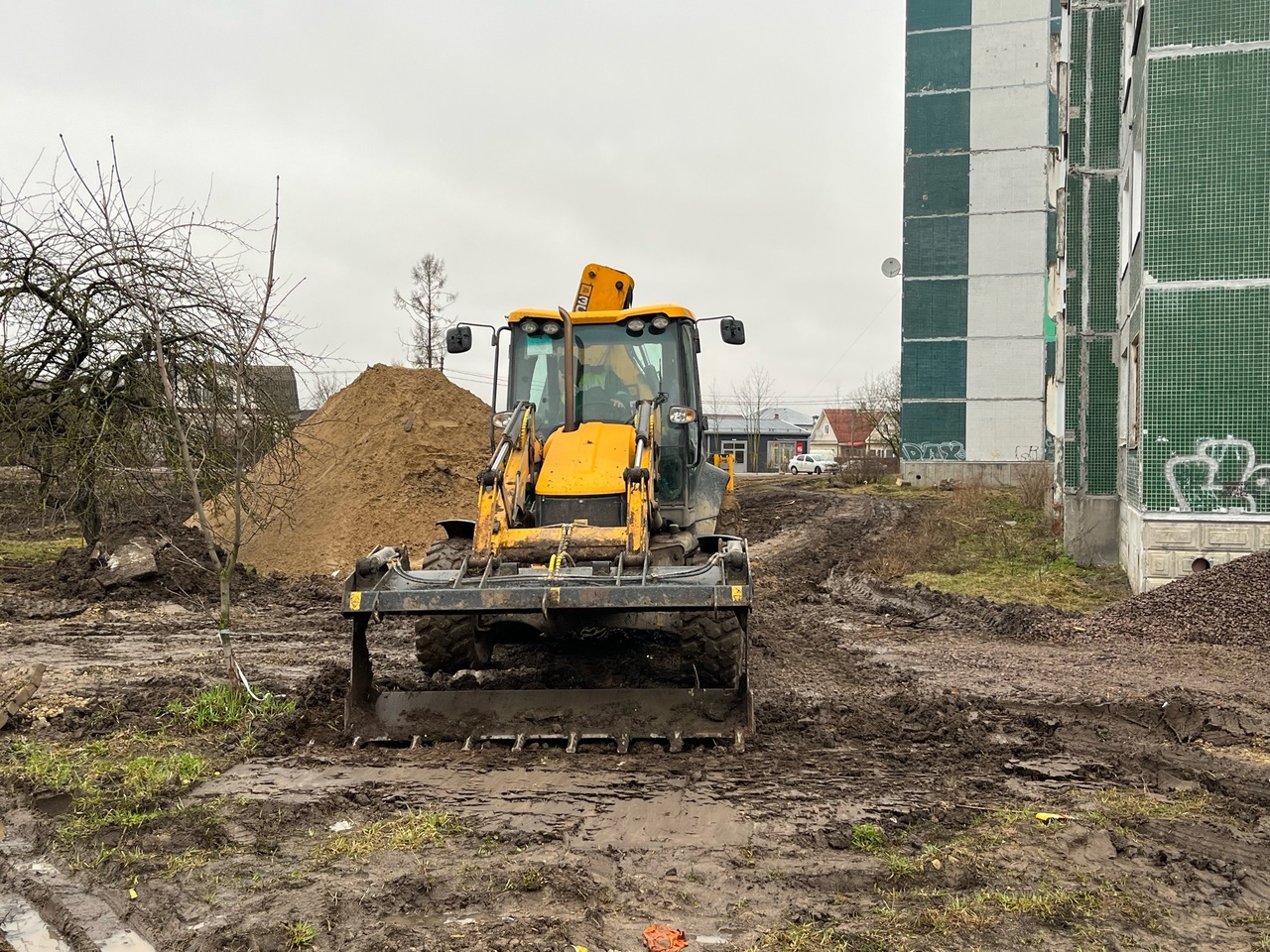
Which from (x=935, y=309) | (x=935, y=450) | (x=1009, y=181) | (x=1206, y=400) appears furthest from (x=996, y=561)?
(x=1009, y=181)

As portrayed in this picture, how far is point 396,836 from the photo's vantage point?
5418 mm

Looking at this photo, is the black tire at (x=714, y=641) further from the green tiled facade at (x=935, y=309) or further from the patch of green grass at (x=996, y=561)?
the green tiled facade at (x=935, y=309)

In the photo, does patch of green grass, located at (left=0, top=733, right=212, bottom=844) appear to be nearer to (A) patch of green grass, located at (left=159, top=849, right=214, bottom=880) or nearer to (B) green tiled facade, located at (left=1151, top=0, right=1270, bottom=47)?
(A) patch of green grass, located at (left=159, top=849, right=214, bottom=880)

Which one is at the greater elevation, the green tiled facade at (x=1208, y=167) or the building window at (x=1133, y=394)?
the green tiled facade at (x=1208, y=167)

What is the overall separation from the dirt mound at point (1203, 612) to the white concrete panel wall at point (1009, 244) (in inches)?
1216

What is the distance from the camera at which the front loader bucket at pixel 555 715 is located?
7.12 meters

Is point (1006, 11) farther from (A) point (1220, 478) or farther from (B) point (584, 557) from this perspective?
(B) point (584, 557)

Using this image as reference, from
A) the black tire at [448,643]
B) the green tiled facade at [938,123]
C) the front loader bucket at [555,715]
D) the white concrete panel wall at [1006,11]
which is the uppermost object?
the white concrete panel wall at [1006,11]

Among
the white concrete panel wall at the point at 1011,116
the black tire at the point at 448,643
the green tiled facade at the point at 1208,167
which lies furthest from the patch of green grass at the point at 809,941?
the white concrete panel wall at the point at 1011,116

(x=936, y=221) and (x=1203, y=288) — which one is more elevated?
(x=936, y=221)

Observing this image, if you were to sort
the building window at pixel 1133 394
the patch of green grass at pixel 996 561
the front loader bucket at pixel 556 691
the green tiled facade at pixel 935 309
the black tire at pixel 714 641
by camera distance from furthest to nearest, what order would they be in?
the green tiled facade at pixel 935 309
the patch of green grass at pixel 996 561
the building window at pixel 1133 394
the black tire at pixel 714 641
the front loader bucket at pixel 556 691

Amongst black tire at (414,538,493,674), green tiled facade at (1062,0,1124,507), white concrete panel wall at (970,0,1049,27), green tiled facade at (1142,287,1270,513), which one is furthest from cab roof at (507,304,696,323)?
white concrete panel wall at (970,0,1049,27)

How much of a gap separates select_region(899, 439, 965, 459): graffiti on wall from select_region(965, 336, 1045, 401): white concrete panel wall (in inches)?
72.0

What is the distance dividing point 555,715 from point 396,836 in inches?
78.6
